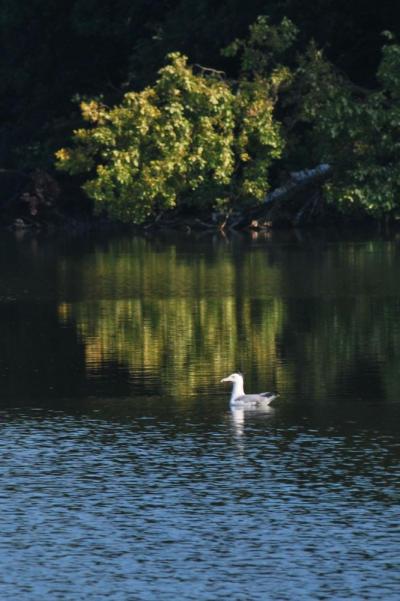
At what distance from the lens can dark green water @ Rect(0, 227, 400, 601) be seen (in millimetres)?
17750

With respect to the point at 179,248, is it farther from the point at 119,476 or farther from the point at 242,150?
the point at 119,476

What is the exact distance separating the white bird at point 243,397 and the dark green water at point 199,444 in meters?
0.28

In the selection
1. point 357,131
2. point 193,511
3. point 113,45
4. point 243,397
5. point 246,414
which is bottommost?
point 193,511

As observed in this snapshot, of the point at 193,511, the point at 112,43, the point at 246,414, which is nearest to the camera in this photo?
the point at 193,511

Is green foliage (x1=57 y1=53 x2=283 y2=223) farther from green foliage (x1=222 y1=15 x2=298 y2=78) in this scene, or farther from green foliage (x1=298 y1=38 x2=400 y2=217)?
green foliage (x1=298 y1=38 x2=400 y2=217)

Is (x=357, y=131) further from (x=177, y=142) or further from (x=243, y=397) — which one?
(x=243, y=397)

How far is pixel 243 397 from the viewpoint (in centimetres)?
2666

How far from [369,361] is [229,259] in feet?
78.8

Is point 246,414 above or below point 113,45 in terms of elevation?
below

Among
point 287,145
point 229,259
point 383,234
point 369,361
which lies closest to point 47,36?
point 287,145

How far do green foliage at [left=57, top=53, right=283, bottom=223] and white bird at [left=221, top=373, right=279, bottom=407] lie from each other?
1499 inches

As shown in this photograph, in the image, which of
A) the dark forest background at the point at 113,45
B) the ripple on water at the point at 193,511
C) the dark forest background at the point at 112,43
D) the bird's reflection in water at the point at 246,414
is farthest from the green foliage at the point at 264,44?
the ripple on water at the point at 193,511

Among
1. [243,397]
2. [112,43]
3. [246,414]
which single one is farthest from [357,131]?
[246,414]

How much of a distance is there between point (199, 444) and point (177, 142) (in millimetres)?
42720
